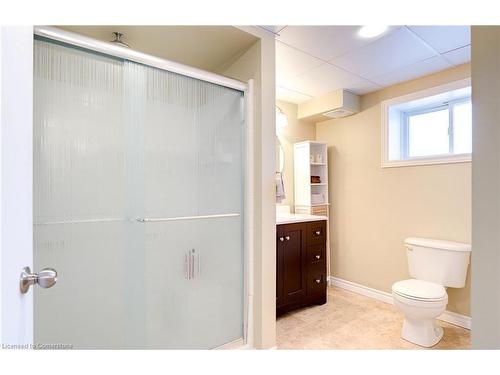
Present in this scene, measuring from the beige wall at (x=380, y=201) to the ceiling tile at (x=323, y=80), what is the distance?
46 cm

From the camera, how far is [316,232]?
2.50 meters

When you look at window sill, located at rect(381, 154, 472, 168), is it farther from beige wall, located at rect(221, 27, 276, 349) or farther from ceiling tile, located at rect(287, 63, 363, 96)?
beige wall, located at rect(221, 27, 276, 349)

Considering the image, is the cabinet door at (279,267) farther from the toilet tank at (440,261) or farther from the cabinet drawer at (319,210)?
the toilet tank at (440,261)

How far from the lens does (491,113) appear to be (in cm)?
85

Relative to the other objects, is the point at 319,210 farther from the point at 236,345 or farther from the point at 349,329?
the point at 236,345

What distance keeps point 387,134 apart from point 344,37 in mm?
1243

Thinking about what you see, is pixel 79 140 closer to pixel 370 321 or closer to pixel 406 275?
pixel 370 321

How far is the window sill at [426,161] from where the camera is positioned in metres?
2.11

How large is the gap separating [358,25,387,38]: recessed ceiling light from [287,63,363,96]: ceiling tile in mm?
435

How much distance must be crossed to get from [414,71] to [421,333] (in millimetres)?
2186

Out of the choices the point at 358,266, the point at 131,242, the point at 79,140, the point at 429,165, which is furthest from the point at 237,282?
the point at 429,165

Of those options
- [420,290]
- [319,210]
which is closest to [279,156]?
[319,210]

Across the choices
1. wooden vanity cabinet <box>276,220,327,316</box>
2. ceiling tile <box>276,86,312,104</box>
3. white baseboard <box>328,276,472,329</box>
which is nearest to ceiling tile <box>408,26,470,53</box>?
ceiling tile <box>276,86,312,104</box>

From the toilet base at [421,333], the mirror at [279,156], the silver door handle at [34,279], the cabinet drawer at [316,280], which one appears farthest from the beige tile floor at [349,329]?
the silver door handle at [34,279]
